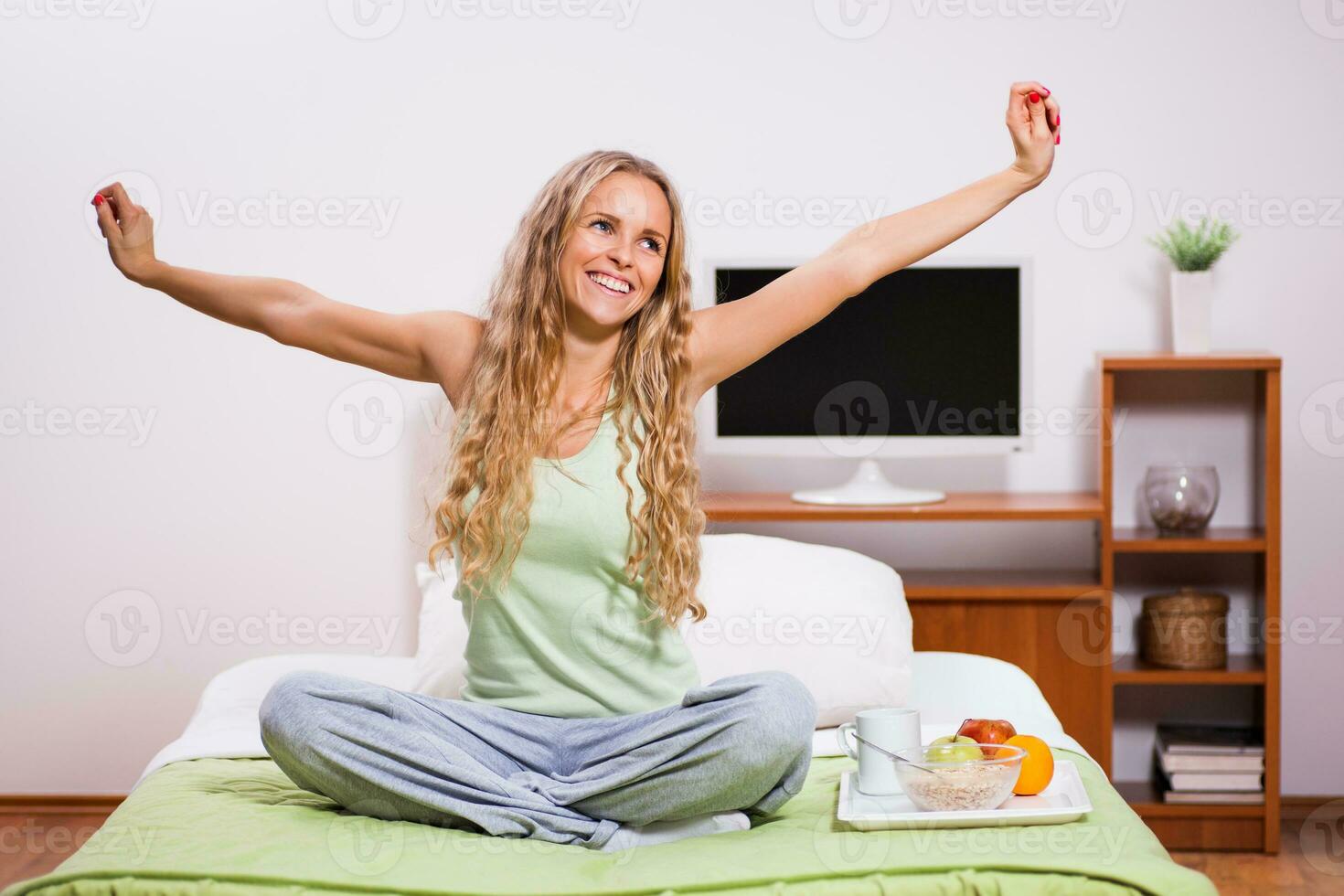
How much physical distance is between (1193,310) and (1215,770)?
1.00 m

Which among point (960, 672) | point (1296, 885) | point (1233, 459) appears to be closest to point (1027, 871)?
point (960, 672)

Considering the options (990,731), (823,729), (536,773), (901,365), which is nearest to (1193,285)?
(901,365)

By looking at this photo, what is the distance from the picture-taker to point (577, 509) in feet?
6.31

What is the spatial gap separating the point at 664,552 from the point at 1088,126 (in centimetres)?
180

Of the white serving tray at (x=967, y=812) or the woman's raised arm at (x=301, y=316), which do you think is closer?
the white serving tray at (x=967, y=812)

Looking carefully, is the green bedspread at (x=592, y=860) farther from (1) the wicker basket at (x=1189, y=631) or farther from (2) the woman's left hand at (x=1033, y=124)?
(1) the wicker basket at (x=1189, y=631)

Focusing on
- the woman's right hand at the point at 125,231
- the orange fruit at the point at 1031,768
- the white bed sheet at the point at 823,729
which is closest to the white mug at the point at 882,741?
the orange fruit at the point at 1031,768

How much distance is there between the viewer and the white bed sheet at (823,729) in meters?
2.21

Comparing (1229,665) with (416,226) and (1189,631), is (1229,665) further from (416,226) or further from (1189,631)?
(416,226)

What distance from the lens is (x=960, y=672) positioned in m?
2.65

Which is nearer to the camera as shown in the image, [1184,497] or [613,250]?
[613,250]

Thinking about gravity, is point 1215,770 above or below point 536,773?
below

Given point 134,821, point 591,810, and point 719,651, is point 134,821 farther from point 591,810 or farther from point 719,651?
point 719,651

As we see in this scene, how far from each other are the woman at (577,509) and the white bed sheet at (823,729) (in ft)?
1.42
